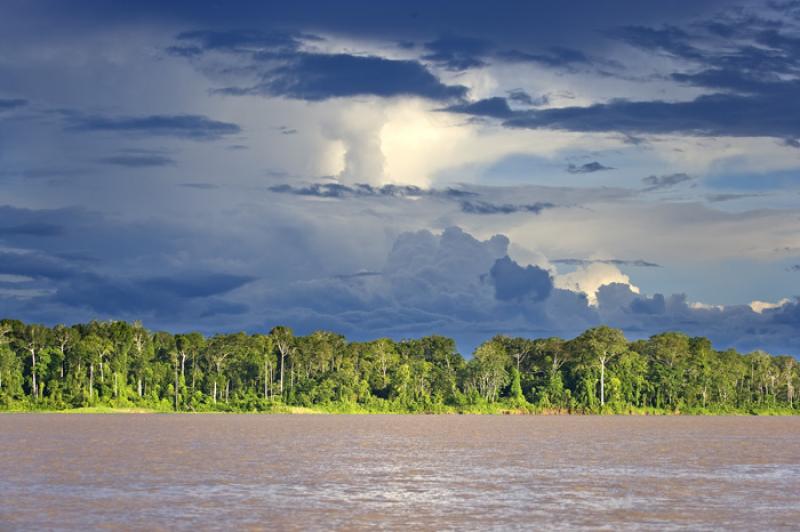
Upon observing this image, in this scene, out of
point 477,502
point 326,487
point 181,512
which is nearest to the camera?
point 181,512

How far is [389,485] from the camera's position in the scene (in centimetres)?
5128

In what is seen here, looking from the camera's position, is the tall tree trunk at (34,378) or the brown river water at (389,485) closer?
the brown river water at (389,485)

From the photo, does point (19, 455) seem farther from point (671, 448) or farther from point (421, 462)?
point (671, 448)

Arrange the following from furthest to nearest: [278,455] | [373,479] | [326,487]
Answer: [278,455], [373,479], [326,487]

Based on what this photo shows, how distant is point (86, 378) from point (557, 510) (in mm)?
156063

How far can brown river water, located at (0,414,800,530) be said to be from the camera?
38906mm

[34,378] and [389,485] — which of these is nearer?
[389,485]

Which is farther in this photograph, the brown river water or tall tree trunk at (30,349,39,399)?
tall tree trunk at (30,349,39,399)

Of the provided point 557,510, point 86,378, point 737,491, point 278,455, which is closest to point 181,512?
point 557,510

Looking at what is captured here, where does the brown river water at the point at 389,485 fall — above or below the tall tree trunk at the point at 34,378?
below

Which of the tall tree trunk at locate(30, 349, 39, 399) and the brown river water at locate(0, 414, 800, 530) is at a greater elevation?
the tall tree trunk at locate(30, 349, 39, 399)

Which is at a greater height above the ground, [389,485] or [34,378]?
[34,378]

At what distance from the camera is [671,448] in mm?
88062

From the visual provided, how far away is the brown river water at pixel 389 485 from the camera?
3891 cm
